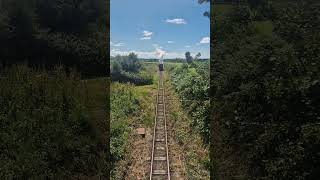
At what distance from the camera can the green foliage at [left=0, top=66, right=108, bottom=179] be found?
14516 mm

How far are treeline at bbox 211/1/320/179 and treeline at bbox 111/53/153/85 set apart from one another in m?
26.6

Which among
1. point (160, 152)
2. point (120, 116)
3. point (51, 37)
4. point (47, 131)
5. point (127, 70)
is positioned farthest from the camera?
point (127, 70)

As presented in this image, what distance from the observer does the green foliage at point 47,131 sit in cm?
1452

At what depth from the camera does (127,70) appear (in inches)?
2203

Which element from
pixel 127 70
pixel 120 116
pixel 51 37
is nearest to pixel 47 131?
pixel 51 37

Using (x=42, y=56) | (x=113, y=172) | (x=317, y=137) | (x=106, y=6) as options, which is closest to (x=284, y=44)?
(x=317, y=137)

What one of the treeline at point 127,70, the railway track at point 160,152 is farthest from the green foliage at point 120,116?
the treeline at point 127,70

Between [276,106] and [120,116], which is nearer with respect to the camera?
[276,106]

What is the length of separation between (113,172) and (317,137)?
858 centimetres

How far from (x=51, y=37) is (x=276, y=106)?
15.2m

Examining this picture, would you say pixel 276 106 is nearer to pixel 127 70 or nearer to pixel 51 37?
pixel 51 37

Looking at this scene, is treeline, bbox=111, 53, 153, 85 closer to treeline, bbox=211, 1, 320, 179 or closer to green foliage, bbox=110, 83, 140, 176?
green foliage, bbox=110, 83, 140, 176

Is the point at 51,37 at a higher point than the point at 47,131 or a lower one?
higher

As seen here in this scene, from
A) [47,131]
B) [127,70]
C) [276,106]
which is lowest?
[47,131]
